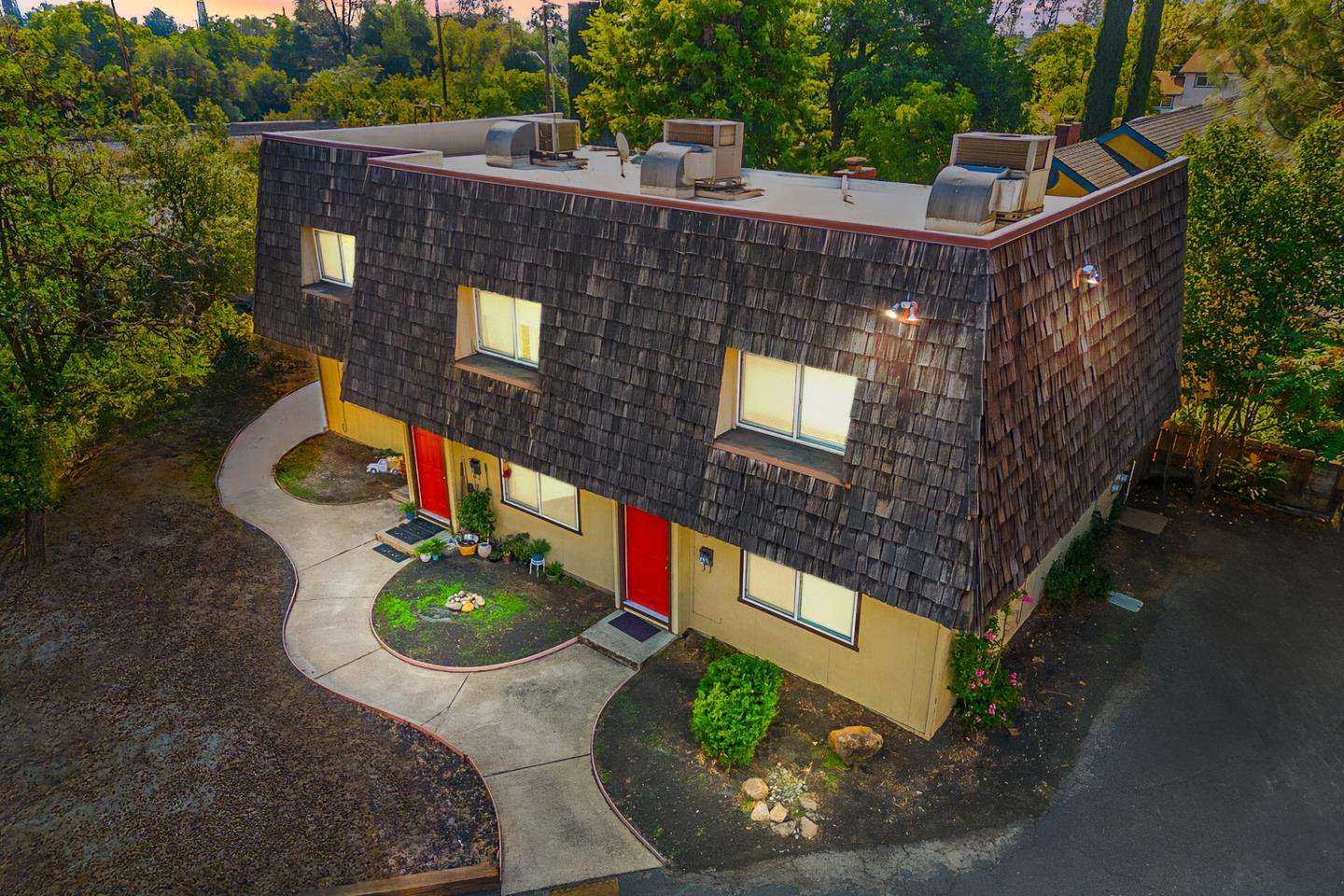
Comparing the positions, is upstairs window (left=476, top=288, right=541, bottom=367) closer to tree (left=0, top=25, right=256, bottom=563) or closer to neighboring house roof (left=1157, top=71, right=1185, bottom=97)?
tree (left=0, top=25, right=256, bottom=563)

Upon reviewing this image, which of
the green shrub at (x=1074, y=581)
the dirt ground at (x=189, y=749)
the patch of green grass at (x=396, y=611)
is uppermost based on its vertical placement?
the green shrub at (x=1074, y=581)

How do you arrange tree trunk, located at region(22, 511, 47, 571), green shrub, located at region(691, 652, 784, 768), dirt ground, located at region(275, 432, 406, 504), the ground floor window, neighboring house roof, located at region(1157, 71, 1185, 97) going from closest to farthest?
green shrub, located at region(691, 652, 784, 768)
the ground floor window
tree trunk, located at region(22, 511, 47, 571)
dirt ground, located at region(275, 432, 406, 504)
neighboring house roof, located at region(1157, 71, 1185, 97)

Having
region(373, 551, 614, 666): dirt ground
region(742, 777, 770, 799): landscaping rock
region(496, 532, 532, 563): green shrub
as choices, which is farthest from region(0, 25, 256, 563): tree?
region(742, 777, 770, 799): landscaping rock

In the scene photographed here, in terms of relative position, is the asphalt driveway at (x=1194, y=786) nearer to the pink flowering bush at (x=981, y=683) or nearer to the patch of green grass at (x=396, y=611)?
the pink flowering bush at (x=981, y=683)

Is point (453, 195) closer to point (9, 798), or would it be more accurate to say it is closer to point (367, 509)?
point (367, 509)

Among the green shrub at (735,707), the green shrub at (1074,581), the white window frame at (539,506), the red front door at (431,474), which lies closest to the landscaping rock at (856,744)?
the green shrub at (735,707)
